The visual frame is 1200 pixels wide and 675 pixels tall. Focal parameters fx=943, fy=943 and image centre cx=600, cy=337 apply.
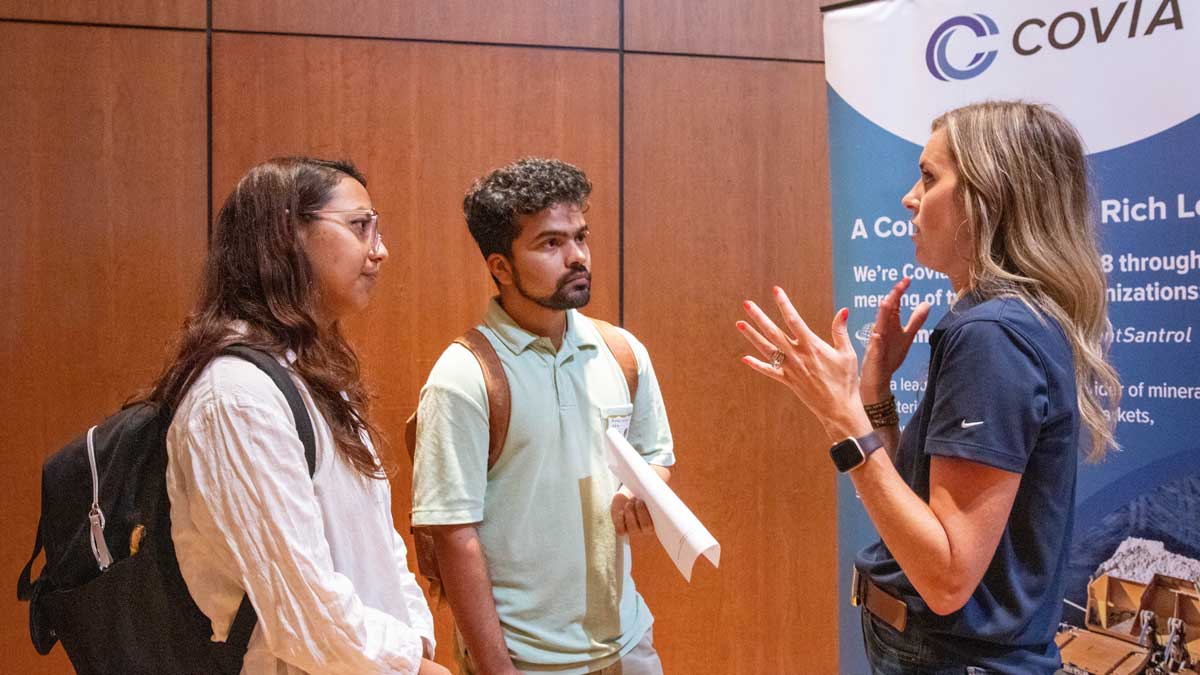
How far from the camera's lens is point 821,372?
1.40m

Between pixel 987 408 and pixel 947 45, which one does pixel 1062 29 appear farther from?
pixel 987 408

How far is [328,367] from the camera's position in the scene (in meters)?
1.41

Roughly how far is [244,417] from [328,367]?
21cm

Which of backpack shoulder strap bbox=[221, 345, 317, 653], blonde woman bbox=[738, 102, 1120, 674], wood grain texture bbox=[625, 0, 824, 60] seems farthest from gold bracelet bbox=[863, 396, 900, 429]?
wood grain texture bbox=[625, 0, 824, 60]

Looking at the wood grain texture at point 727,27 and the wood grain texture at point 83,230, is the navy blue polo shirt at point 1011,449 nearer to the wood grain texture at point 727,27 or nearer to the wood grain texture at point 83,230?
the wood grain texture at point 727,27

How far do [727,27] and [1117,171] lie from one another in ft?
5.24

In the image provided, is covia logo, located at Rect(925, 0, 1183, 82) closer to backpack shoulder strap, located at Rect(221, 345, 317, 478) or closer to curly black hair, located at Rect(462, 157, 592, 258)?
curly black hair, located at Rect(462, 157, 592, 258)

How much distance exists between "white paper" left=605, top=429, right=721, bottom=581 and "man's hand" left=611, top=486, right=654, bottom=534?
0.14 ft

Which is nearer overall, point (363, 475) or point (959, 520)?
point (959, 520)

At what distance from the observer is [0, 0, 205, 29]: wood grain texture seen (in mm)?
2951

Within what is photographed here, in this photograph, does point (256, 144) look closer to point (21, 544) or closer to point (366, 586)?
point (21, 544)

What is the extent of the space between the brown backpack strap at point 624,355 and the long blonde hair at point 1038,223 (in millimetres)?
847

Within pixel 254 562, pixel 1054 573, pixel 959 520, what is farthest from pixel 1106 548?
pixel 254 562

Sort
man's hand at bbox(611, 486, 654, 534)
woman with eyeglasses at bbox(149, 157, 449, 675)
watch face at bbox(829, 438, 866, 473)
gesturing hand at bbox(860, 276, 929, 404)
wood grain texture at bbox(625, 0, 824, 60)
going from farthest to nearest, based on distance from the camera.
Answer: wood grain texture at bbox(625, 0, 824, 60) → man's hand at bbox(611, 486, 654, 534) → gesturing hand at bbox(860, 276, 929, 404) → watch face at bbox(829, 438, 866, 473) → woman with eyeglasses at bbox(149, 157, 449, 675)
